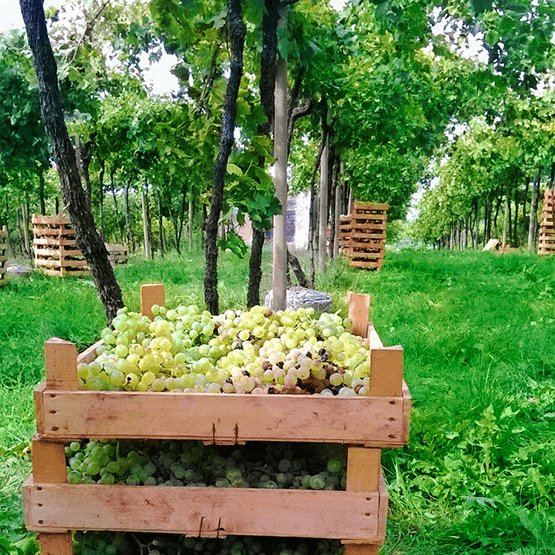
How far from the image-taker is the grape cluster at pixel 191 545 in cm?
180

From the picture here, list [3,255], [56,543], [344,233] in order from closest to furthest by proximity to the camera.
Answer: [56,543]
[3,255]
[344,233]

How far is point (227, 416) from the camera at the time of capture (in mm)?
1613

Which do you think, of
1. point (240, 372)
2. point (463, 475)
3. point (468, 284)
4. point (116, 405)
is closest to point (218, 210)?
point (240, 372)

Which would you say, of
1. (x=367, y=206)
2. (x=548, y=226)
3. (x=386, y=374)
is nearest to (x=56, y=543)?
(x=386, y=374)

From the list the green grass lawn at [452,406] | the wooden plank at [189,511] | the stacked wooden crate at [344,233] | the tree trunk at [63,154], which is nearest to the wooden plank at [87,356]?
the wooden plank at [189,511]

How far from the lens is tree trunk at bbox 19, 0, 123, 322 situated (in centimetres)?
242

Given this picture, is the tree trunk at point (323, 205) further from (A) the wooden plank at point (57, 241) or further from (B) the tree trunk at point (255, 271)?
(A) the wooden plank at point (57, 241)

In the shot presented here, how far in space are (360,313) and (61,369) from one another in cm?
127

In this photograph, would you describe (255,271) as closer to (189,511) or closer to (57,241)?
(189,511)

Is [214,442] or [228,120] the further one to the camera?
[228,120]

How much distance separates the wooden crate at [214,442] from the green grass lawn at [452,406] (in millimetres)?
618

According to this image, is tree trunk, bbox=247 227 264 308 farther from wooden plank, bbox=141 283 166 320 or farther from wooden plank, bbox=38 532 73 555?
wooden plank, bbox=38 532 73 555

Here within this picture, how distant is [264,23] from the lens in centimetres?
255

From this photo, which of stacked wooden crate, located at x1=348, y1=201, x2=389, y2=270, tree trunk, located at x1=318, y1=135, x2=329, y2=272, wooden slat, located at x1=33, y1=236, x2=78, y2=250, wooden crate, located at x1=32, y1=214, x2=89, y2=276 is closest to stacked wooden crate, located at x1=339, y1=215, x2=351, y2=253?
stacked wooden crate, located at x1=348, y1=201, x2=389, y2=270
